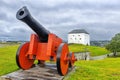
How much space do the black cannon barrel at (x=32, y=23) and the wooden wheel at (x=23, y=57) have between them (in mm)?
893

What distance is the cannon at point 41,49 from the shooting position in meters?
10.2

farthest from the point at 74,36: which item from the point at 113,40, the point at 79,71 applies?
the point at 79,71

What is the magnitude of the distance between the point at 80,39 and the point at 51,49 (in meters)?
108

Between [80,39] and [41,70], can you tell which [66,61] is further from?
[80,39]

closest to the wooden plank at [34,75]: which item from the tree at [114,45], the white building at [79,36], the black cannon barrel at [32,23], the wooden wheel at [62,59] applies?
Result: the wooden wheel at [62,59]

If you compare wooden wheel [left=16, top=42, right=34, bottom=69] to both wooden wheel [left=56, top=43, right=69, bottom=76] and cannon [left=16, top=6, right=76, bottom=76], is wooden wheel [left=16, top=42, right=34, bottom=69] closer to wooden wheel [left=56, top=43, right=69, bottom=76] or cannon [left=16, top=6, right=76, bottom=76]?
cannon [left=16, top=6, right=76, bottom=76]

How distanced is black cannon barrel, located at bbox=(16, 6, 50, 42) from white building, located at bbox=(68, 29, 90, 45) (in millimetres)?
106866

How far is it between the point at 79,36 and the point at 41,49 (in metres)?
108

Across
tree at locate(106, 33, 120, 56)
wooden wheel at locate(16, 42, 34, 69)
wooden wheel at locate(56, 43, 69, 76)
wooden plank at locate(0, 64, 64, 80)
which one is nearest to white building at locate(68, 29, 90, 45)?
tree at locate(106, 33, 120, 56)

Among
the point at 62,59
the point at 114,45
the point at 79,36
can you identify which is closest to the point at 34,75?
the point at 62,59

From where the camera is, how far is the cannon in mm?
10242

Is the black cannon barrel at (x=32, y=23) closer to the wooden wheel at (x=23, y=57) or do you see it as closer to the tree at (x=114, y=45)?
the wooden wheel at (x=23, y=57)

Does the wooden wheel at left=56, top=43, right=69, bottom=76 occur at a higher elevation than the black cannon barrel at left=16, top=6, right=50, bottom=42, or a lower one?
lower

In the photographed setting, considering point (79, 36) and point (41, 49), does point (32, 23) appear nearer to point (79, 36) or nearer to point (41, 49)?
point (41, 49)
